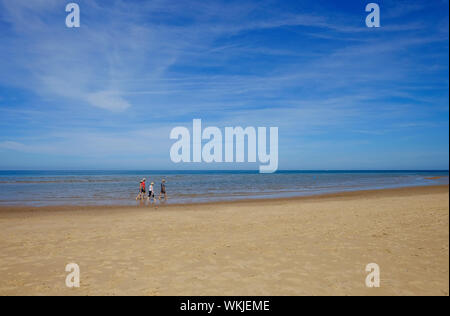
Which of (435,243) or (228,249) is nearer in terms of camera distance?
(435,243)

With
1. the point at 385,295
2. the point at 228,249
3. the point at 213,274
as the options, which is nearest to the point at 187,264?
the point at 213,274

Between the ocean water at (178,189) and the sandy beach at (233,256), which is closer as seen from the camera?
the sandy beach at (233,256)

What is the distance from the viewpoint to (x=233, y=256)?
8211 mm

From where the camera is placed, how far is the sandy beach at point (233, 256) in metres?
6.11

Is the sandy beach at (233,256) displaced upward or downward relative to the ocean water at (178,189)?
upward

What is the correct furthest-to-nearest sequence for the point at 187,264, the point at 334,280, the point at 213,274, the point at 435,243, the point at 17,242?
the point at 17,242 < the point at 435,243 < the point at 187,264 < the point at 213,274 < the point at 334,280

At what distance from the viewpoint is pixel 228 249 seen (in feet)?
29.3

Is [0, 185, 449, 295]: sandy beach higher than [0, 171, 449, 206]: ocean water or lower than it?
higher

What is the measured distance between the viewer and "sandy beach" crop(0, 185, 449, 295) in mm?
6105

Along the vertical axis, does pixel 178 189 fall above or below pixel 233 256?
below

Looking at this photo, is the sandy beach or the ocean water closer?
the sandy beach

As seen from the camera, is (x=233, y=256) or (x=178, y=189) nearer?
(x=233, y=256)
